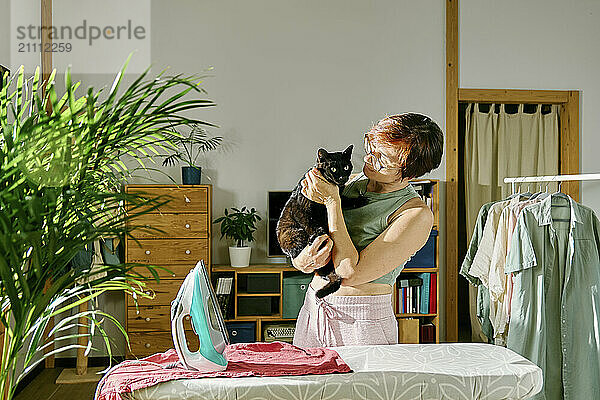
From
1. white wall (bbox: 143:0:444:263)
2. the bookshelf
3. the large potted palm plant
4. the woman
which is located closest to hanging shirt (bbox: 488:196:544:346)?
the bookshelf

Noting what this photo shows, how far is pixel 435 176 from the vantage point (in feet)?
16.6

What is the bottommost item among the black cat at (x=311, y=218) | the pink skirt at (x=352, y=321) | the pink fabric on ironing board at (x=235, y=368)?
the pink fabric on ironing board at (x=235, y=368)

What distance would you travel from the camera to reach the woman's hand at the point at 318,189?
1.86m

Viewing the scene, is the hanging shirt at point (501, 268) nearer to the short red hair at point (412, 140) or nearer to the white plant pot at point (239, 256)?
the white plant pot at point (239, 256)

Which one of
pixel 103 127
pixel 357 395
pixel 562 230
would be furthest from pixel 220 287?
pixel 103 127

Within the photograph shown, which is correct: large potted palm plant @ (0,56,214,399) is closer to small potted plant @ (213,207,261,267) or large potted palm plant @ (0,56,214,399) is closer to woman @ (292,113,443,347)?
woman @ (292,113,443,347)

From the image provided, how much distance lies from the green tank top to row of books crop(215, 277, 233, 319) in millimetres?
2705

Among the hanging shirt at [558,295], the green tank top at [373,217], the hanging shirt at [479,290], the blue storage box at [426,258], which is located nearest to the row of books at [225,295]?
the blue storage box at [426,258]

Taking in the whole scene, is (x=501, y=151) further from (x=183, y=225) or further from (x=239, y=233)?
(x=183, y=225)

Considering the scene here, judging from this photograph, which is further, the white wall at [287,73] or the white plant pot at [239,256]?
the white wall at [287,73]

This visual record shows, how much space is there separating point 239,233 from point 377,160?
2839 millimetres

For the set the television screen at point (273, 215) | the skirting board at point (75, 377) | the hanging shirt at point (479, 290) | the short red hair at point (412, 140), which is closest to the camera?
the short red hair at point (412, 140)

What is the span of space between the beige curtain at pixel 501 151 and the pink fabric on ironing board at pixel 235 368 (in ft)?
13.0

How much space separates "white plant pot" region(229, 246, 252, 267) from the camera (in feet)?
15.2
